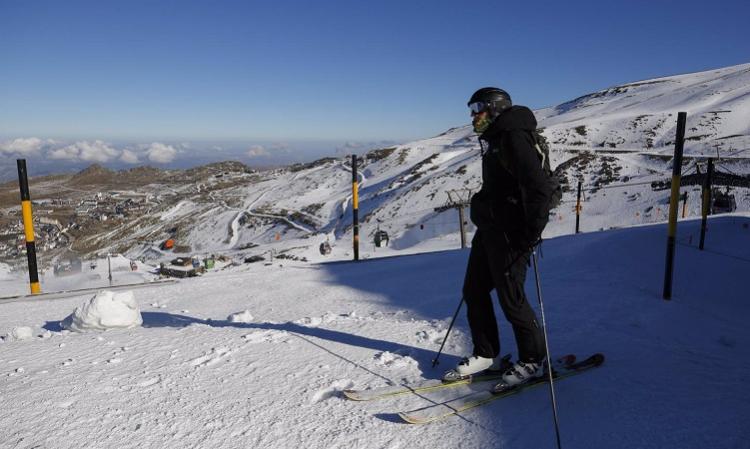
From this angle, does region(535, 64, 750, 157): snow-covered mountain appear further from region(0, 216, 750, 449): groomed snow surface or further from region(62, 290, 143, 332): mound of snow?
region(62, 290, 143, 332): mound of snow

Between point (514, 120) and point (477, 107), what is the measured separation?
445mm

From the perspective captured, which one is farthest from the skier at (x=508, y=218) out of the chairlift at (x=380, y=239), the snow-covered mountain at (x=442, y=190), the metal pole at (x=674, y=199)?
the chairlift at (x=380, y=239)

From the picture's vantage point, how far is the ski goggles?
11.5ft

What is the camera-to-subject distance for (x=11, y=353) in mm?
4586

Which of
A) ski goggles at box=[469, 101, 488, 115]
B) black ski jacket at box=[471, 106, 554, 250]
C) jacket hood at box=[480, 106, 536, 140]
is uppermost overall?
ski goggles at box=[469, 101, 488, 115]

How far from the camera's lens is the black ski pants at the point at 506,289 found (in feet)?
11.2

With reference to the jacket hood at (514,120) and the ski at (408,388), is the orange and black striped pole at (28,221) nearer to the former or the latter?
the ski at (408,388)

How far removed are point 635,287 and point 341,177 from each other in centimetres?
7969

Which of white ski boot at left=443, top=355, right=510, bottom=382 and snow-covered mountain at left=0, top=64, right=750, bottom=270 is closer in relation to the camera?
white ski boot at left=443, top=355, right=510, bottom=382

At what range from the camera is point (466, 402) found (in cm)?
331

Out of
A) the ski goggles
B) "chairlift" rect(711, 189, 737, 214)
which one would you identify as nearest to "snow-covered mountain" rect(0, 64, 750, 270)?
"chairlift" rect(711, 189, 737, 214)

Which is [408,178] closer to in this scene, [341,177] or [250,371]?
[341,177]

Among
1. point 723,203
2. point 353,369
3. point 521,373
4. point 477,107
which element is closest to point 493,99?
point 477,107

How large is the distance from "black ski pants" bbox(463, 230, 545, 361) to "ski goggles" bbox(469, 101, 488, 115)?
0.97 m
